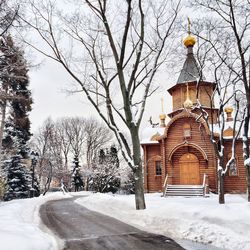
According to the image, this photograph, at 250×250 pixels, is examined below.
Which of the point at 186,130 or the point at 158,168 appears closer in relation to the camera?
the point at 186,130

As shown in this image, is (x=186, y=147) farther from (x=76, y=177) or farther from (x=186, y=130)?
(x=76, y=177)

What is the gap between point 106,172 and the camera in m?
Result: 38.8

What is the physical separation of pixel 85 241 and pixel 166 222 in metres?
3.02

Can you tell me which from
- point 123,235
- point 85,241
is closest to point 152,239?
point 123,235

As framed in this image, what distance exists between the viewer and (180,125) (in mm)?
26406

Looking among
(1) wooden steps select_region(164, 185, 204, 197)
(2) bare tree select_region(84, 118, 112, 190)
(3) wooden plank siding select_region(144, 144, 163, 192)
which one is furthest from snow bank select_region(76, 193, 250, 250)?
(2) bare tree select_region(84, 118, 112, 190)

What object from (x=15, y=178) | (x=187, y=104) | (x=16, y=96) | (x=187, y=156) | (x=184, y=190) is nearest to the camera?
(x=16, y=96)

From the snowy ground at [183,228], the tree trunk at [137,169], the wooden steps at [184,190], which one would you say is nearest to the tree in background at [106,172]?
the wooden steps at [184,190]

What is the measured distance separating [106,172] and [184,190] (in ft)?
53.7

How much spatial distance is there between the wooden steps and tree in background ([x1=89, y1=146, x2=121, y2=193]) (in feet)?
46.7

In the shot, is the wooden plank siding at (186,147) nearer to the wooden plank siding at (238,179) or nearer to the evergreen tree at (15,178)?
the wooden plank siding at (238,179)

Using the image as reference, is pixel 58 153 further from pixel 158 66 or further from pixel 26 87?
pixel 158 66

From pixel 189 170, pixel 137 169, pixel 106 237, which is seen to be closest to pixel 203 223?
pixel 106 237

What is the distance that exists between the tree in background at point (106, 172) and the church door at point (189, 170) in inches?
542
